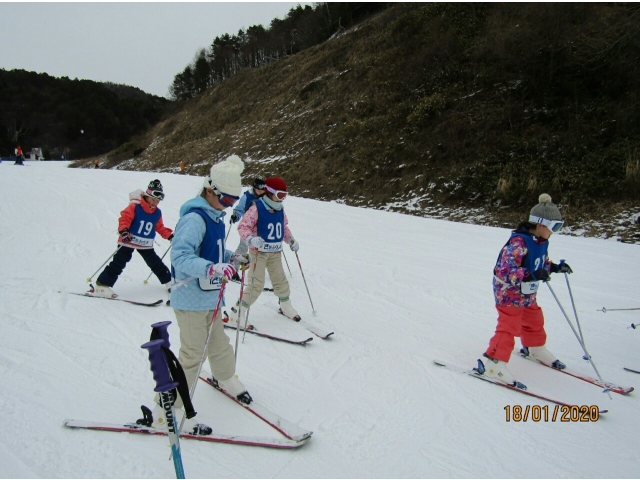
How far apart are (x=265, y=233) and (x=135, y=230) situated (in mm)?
2237

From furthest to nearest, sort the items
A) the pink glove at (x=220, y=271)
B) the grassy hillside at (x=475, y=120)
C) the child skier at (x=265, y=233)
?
the grassy hillside at (x=475, y=120)
the child skier at (x=265, y=233)
the pink glove at (x=220, y=271)

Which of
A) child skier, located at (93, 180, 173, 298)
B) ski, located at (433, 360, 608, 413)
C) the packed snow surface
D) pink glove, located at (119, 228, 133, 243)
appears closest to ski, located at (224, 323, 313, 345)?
the packed snow surface

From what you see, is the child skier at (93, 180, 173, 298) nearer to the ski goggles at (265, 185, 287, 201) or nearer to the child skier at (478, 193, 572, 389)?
the ski goggles at (265, 185, 287, 201)

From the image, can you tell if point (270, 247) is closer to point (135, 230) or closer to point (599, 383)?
point (135, 230)

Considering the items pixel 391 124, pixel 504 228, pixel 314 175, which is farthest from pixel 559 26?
pixel 314 175

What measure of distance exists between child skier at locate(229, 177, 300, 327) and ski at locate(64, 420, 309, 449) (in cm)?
221

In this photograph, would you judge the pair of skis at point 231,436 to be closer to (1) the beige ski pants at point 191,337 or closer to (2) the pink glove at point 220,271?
(1) the beige ski pants at point 191,337

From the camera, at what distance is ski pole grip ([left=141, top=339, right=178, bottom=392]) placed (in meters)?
2.14

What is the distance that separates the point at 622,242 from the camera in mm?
9250

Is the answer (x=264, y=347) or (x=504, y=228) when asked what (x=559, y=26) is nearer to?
(x=504, y=228)

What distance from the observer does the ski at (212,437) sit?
2996 mm

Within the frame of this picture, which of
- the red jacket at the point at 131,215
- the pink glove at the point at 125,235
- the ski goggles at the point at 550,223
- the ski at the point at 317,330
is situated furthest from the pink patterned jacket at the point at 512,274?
the pink glove at the point at 125,235
